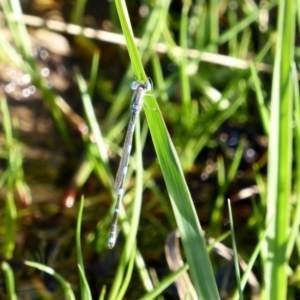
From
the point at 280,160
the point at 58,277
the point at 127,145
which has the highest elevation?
the point at 127,145

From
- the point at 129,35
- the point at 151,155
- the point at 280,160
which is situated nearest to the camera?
the point at 129,35

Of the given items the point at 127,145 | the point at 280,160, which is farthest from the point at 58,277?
the point at 280,160

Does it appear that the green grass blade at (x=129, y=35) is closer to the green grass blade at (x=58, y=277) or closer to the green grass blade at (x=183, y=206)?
the green grass blade at (x=183, y=206)

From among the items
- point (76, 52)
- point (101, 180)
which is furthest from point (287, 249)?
point (76, 52)

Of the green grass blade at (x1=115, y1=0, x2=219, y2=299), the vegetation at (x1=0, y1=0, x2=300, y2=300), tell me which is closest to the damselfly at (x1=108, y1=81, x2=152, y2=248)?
the vegetation at (x1=0, y1=0, x2=300, y2=300)

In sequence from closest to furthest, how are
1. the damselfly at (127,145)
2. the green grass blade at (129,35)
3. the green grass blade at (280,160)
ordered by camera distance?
the green grass blade at (129,35) < the green grass blade at (280,160) < the damselfly at (127,145)

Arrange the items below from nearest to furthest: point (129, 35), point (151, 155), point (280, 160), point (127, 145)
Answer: point (129, 35) < point (280, 160) < point (127, 145) < point (151, 155)

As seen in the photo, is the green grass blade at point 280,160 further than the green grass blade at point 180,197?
Yes

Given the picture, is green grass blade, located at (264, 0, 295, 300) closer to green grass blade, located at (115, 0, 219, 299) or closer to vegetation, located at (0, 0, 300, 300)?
vegetation, located at (0, 0, 300, 300)

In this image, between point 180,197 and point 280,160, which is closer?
point 180,197

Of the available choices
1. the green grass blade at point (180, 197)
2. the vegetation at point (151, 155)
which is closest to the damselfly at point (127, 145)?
the vegetation at point (151, 155)

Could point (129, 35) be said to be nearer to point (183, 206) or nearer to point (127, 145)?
point (183, 206)
